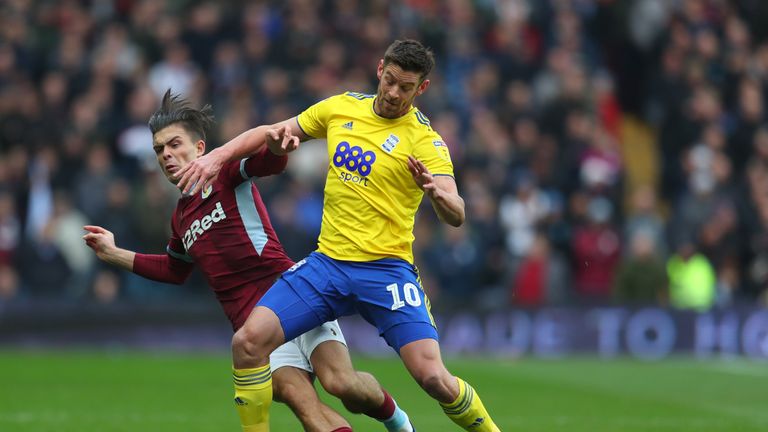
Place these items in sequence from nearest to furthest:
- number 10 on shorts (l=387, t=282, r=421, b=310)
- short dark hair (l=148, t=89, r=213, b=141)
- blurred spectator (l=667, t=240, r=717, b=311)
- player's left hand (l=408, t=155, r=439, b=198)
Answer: player's left hand (l=408, t=155, r=439, b=198), number 10 on shorts (l=387, t=282, r=421, b=310), short dark hair (l=148, t=89, r=213, b=141), blurred spectator (l=667, t=240, r=717, b=311)

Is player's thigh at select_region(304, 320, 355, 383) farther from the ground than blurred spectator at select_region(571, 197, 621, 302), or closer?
farther from the ground

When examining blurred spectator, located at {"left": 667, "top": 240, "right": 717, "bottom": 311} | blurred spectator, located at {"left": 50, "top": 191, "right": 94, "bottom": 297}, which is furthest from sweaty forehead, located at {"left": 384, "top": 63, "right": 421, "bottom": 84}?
blurred spectator, located at {"left": 667, "top": 240, "right": 717, "bottom": 311}

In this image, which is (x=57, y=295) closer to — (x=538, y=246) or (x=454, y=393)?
(x=538, y=246)

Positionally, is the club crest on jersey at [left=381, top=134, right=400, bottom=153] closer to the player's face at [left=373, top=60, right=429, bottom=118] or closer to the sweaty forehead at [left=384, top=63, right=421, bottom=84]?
the player's face at [left=373, top=60, right=429, bottom=118]

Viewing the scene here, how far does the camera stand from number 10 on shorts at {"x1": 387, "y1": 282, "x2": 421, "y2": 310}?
326 inches

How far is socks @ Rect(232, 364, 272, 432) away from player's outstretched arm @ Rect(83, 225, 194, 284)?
121 centimetres

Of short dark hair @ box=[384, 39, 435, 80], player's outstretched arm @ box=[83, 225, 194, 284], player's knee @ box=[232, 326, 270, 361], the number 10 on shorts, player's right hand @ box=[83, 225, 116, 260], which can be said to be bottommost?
player's knee @ box=[232, 326, 270, 361]

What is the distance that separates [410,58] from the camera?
819 cm

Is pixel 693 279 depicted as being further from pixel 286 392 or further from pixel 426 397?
pixel 286 392

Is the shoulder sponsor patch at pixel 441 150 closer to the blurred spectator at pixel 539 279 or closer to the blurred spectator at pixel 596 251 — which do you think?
the blurred spectator at pixel 539 279

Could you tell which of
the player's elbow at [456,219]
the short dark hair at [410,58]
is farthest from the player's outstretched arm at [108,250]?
the player's elbow at [456,219]

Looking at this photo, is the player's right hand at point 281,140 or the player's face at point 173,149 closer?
the player's right hand at point 281,140

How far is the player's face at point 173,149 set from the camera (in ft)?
28.2

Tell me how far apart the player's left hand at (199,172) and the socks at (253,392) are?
113 cm
